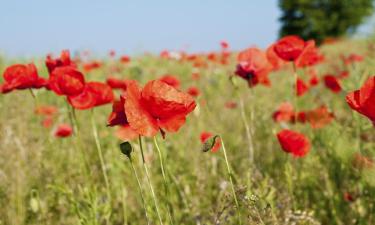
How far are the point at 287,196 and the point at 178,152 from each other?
1.29m

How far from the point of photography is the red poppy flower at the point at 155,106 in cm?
127

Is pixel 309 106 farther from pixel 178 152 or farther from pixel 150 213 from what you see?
pixel 150 213

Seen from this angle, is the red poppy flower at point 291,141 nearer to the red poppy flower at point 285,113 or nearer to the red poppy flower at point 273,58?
the red poppy flower at point 273,58

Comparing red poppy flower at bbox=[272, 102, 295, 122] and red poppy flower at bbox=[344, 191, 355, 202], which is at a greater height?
red poppy flower at bbox=[272, 102, 295, 122]

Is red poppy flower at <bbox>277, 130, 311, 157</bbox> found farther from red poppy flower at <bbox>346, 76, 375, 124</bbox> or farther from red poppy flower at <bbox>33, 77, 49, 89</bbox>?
red poppy flower at <bbox>33, 77, 49, 89</bbox>

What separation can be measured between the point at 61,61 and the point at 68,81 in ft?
0.77

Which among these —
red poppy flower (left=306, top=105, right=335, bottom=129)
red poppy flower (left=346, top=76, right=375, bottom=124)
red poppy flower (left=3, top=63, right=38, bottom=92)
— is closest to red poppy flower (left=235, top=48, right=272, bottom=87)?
red poppy flower (left=306, top=105, right=335, bottom=129)

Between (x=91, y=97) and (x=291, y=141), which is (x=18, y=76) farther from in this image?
(x=291, y=141)

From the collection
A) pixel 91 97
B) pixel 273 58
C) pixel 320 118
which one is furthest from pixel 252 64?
Answer: pixel 91 97

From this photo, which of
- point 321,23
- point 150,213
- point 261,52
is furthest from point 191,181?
point 321,23

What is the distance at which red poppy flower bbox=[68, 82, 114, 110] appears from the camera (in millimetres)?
1942

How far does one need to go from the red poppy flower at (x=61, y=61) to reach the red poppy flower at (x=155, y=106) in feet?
2.83

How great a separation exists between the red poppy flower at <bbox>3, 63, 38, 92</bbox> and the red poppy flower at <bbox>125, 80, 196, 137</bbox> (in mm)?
915

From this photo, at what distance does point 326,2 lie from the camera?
35.4m
